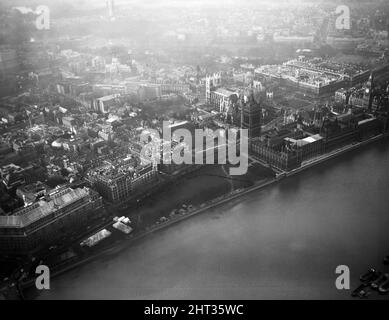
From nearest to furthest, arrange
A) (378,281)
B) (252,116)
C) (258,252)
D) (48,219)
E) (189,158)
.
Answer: (378,281) < (258,252) < (48,219) < (189,158) < (252,116)

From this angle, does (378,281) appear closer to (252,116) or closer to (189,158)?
(189,158)

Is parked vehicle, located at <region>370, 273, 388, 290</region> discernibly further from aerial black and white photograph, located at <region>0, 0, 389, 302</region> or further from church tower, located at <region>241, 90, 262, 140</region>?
church tower, located at <region>241, 90, 262, 140</region>

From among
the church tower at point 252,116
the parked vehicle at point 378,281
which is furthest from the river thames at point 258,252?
the church tower at point 252,116

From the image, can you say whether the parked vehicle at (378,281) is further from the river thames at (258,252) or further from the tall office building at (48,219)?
the tall office building at (48,219)

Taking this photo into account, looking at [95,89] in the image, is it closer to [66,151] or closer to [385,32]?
[66,151]

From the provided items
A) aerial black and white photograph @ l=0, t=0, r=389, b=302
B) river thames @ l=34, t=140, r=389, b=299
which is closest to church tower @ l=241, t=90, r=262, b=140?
aerial black and white photograph @ l=0, t=0, r=389, b=302

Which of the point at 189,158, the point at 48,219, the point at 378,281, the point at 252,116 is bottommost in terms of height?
the point at 378,281

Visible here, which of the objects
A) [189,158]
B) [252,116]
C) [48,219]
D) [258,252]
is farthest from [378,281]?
[48,219]
